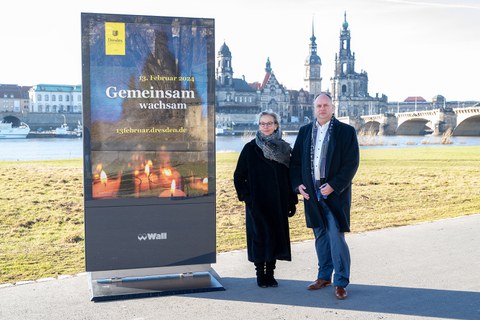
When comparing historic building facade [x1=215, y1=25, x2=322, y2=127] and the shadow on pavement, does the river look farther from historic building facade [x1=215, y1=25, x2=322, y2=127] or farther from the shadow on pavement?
historic building facade [x1=215, y1=25, x2=322, y2=127]

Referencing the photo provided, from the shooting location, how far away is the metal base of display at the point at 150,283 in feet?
11.5

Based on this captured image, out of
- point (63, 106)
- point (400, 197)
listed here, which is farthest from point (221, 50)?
point (400, 197)

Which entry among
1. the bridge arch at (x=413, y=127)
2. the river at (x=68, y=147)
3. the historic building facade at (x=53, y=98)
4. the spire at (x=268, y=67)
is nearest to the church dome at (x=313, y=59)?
the spire at (x=268, y=67)

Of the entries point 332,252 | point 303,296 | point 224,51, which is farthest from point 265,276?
point 224,51

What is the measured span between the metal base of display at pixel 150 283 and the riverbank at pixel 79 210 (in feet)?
1.83

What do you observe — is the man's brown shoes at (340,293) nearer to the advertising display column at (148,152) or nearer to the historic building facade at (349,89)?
the advertising display column at (148,152)

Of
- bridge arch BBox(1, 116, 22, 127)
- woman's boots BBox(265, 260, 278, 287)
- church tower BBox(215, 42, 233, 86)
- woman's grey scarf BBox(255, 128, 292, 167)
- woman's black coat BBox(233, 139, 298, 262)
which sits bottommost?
woman's boots BBox(265, 260, 278, 287)

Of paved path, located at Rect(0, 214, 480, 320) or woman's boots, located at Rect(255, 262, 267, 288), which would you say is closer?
paved path, located at Rect(0, 214, 480, 320)

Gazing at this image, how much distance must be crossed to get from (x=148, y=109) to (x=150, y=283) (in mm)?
1194

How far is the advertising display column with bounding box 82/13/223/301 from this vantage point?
3.58m

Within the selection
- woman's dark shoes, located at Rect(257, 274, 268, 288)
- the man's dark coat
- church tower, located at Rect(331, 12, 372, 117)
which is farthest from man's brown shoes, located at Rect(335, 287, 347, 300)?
church tower, located at Rect(331, 12, 372, 117)

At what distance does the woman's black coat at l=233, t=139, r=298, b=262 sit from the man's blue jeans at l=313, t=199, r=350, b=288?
0.80 ft

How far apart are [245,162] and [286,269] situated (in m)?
0.93

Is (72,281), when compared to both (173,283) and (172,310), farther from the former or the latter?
(172,310)
